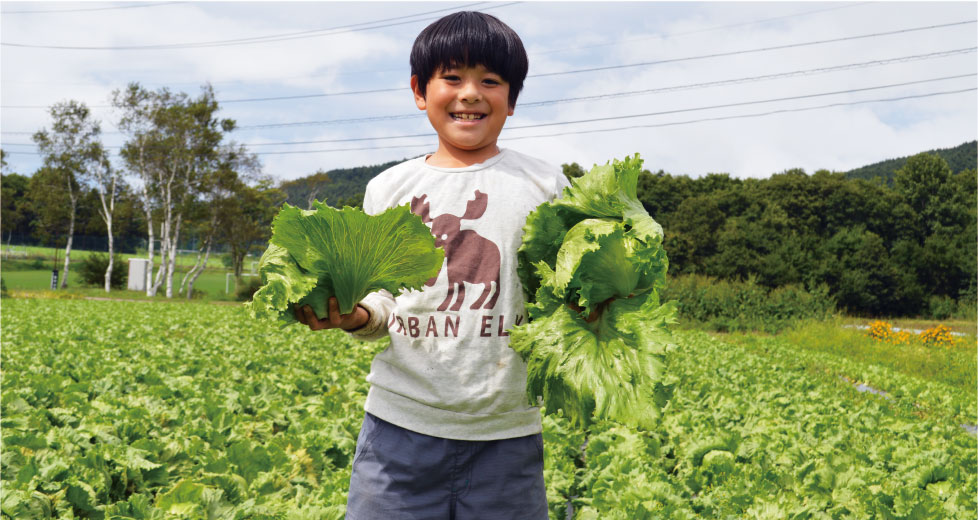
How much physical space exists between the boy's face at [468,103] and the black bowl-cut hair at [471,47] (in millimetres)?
29

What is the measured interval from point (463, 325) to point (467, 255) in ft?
0.72

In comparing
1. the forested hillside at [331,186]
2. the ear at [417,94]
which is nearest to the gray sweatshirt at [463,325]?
→ the ear at [417,94]

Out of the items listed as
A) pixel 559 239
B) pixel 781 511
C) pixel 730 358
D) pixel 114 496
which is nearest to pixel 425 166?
pixel 559 239

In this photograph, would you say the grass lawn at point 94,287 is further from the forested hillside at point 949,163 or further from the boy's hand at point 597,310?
the forested hillside at point 949,163

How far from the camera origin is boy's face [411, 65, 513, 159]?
2.10m

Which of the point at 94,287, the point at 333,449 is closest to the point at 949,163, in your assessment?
the point at 94,287

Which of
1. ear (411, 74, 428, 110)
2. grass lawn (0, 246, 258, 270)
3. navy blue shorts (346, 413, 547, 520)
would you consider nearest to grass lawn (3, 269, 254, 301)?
grass lawn (0, 246, 258, 270)

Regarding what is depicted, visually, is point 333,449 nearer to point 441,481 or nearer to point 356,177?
point 441,481

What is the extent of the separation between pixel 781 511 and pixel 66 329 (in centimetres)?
1309

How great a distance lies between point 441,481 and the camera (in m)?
2.02

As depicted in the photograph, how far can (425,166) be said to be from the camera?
2.21m

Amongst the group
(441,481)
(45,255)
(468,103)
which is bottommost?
(441,481)

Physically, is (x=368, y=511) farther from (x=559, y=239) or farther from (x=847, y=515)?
(x=847, y=515)

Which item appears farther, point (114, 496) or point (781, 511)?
point (114, 496)
